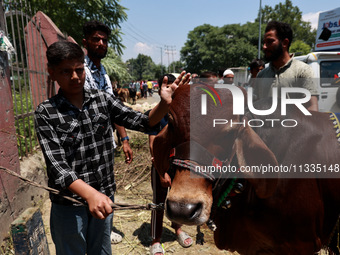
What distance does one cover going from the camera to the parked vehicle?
6816 mm

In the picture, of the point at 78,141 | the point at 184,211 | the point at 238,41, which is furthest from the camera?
the point at 238,41

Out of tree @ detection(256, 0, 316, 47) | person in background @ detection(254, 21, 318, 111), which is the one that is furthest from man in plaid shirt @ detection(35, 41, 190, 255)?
tree @ detection(256, 0, 316, 47)

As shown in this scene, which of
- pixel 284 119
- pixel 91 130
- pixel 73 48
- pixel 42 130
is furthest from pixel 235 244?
pixel 73 48

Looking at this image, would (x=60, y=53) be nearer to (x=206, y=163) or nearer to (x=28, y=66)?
(x=206, y=163)

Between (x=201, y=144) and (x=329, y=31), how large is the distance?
11.8m

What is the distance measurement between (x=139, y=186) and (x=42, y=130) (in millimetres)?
3618

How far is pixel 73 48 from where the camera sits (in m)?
1.71

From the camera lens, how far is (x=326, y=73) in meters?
7.13

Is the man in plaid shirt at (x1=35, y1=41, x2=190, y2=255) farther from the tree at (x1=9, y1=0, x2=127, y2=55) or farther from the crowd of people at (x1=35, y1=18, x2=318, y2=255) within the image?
the tree at (x1=9, y1=0, x2=127, y2=55)

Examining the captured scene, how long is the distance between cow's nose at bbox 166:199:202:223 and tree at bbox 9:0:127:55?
13600 mm

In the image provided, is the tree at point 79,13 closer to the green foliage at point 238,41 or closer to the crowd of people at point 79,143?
the crowd of people at point 79,143

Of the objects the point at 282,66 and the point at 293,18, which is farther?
the point at 293,18

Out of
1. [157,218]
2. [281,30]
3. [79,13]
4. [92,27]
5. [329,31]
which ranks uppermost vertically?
[79,13]

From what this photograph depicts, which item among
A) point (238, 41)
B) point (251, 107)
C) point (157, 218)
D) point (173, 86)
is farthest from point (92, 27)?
point (238, 41)
